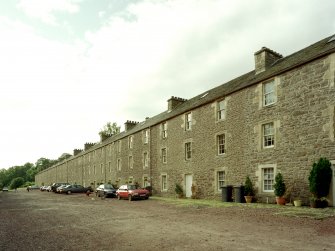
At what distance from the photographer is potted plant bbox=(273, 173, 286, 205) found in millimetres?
17109

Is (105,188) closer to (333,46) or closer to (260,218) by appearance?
(260,218)

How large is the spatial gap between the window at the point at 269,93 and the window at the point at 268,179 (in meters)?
4.15

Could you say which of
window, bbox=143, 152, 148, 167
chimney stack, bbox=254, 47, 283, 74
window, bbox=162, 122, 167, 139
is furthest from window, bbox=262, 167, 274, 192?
window, bbox=143, 152, 148, 167

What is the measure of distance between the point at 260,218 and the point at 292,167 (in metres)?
5.76

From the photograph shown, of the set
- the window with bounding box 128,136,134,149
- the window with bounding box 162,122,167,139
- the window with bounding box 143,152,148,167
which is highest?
the window with bounding box 162,122,167,139

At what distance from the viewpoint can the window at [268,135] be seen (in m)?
19.1

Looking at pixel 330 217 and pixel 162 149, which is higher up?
pixel 162 149

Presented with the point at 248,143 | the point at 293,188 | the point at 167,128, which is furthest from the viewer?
the point at 167,128

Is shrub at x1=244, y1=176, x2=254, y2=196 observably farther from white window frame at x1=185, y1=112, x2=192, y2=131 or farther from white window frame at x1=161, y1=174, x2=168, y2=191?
white window frame at x1=161, y1=174, x2=168, y2=191

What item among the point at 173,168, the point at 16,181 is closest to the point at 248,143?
the point at 173,168

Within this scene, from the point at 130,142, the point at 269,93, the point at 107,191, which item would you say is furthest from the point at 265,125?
the point at 130,142

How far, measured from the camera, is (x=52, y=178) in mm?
90938

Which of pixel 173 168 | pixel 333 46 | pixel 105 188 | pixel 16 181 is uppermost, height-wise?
pixel 333 46

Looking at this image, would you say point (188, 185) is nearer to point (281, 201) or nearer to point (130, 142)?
point (281, 201)
